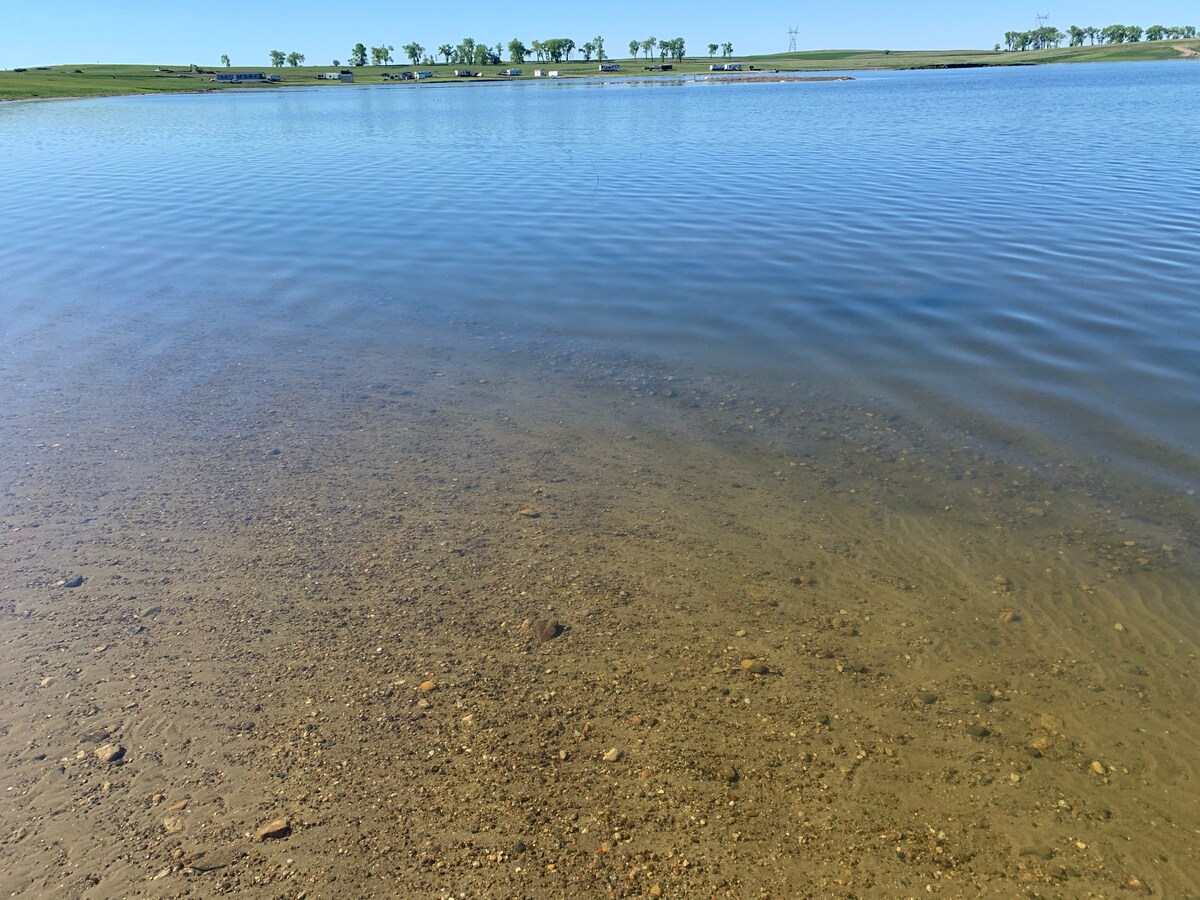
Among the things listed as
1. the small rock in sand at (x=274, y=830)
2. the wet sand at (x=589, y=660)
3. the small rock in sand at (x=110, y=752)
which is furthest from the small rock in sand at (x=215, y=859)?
the small rock in sand at (x=110, y=752)

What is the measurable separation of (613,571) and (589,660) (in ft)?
3.83

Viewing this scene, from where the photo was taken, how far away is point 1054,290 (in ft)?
44.4

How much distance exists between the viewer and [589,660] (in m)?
5.75

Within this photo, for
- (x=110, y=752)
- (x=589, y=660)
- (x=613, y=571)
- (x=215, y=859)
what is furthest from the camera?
(x=613, y=571)

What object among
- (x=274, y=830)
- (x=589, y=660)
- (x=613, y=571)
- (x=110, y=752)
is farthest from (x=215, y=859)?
(x=613, y=571)

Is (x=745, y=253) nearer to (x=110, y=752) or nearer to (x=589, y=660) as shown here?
(x=589, y=660)

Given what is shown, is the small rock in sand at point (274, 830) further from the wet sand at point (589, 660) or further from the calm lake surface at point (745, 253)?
the calm lake surface at point (745, 253)

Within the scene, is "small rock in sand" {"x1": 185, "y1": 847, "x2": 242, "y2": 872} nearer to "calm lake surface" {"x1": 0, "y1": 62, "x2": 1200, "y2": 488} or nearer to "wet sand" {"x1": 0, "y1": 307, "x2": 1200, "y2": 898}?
"wet sand" {"x1": 0, "y1": 307, "x2": 1200, "y2": 898}

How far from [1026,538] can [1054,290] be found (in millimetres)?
8221

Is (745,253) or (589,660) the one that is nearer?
(589,660)

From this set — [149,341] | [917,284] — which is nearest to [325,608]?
[149,341]

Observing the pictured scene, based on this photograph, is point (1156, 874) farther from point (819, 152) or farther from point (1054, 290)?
point (819, 152)

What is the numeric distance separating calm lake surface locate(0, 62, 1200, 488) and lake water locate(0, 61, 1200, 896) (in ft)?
0.46

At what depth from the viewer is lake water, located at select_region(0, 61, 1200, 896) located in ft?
14.6
